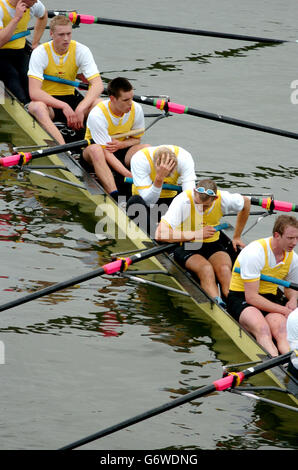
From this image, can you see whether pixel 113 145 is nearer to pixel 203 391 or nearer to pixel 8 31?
pixel 8 31

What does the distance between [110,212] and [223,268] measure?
1.86 metres

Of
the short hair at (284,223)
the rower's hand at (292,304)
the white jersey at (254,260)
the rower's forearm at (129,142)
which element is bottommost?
the rower's hand at (292,304)

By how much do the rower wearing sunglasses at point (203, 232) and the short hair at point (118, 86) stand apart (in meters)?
1.79

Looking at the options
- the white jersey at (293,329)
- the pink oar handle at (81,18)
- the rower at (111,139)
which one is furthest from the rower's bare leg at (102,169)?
the white jersey at (293,329)

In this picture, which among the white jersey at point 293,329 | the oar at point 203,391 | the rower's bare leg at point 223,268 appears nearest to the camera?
the oar at point 203,391

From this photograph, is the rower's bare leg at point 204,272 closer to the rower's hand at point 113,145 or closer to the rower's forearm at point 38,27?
the rower's hand at point 113,145

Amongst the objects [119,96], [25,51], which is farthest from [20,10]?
[119,96]

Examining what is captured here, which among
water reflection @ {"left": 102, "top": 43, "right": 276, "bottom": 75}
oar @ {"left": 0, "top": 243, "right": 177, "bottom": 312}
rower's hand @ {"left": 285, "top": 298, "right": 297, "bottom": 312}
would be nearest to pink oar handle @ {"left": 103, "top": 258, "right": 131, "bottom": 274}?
oar @ {"left": 0, "top": 243, "right": 177, "bottom": 312}

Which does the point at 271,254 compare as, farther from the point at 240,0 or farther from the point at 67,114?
the point at 240,0

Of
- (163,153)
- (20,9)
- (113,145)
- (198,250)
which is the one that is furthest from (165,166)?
(20,9)

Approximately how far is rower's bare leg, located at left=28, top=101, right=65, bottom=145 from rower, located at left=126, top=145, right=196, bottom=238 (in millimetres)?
2035

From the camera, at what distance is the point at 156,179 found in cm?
1005

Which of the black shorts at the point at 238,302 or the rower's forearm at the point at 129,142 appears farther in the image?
the rower's forearm at the point at 129,142

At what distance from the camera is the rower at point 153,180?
10.1 metres
